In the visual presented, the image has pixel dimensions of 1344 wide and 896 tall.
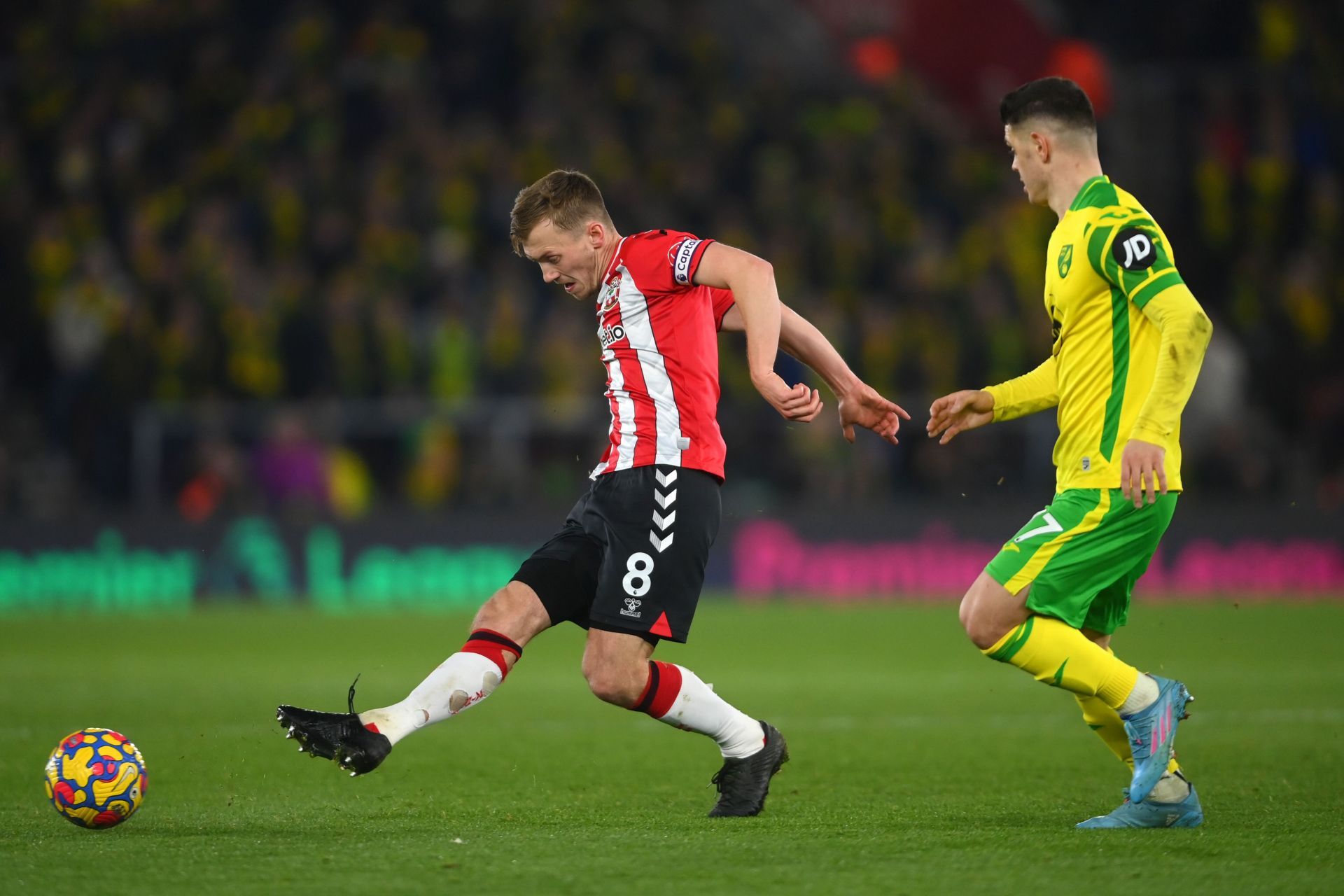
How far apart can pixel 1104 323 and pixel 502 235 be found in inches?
467

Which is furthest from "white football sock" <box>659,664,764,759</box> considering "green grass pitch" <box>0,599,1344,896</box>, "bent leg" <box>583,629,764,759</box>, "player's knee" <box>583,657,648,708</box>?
"green grass pitch" <box>0,599,1344,896</box>

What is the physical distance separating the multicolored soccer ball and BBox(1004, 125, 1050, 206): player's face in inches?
126

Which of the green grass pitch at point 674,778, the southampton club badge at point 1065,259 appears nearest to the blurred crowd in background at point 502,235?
the green grass pitch at point 674,778

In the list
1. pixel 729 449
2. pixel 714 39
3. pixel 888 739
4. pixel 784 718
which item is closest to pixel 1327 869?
pixel 888 739

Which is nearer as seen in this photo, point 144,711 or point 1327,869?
point 1327,869

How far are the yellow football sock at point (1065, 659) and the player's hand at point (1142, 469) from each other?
1.56 feet

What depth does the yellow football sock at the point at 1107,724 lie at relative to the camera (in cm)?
540

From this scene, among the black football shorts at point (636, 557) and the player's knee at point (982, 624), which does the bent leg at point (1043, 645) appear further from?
the black football shorts at point (636, 557)

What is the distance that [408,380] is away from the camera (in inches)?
603

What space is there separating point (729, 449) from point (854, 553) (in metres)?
1.63

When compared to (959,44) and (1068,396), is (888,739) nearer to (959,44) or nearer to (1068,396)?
(1068,396)

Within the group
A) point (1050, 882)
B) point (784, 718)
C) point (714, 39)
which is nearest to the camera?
point (1050, 882)

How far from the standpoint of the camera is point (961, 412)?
5.68 metres

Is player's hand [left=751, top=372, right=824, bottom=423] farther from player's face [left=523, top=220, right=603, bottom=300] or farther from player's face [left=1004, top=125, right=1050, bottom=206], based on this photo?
player's face [left=1004, top=125, right=1050, bottom=206]
